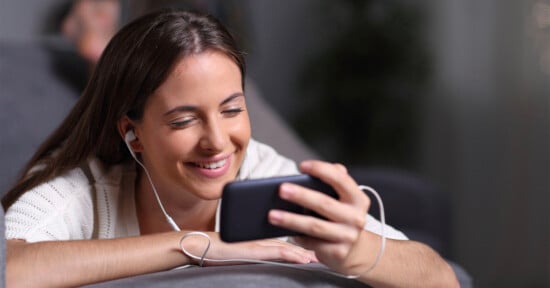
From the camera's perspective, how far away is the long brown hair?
4.02 ft

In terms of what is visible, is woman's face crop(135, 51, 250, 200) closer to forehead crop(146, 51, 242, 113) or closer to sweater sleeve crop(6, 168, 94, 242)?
forehead crop(146, 51, 242, 113)

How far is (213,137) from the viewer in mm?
1172

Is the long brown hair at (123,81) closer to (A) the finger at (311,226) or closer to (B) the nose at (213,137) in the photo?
(B) the nose at (213,137)

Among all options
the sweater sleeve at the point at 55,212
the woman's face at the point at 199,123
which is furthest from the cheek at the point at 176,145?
the sweater sleeve at the point at 55,212

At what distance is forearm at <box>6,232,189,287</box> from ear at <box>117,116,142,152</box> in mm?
275

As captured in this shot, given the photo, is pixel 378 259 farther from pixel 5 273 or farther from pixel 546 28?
pixel 546 28

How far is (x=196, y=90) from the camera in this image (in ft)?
3.87

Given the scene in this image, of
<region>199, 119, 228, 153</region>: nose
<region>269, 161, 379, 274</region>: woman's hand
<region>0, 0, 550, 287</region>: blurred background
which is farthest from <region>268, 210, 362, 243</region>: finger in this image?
<region>0, 0, 550, 287</region>: blurred background

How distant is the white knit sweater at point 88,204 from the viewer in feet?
4.12

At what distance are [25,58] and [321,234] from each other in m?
1.39

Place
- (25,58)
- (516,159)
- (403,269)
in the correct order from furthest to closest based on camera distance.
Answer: (516,159) → (25,58) → (403,269)

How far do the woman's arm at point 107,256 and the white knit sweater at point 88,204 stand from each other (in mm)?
135

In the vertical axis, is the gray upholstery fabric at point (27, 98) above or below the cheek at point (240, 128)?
below

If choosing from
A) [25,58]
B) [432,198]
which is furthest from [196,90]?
[432,198]
